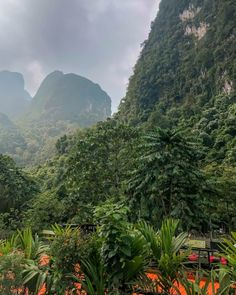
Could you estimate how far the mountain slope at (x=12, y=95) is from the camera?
166m

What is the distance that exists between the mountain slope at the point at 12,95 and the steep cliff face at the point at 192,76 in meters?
106

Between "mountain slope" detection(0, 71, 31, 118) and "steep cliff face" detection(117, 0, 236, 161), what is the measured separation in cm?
10612

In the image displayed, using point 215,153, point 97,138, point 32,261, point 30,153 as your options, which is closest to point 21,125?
point 30,153

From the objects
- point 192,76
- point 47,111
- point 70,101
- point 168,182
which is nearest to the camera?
point 168,182

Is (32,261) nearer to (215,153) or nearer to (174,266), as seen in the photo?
(174,266)

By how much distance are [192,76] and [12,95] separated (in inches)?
5796

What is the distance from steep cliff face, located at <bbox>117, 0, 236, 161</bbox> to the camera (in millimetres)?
37375

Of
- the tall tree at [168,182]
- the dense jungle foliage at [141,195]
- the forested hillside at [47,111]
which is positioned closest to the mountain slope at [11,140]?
the forested hillside at [47,111]

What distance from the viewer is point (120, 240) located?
11.8ft

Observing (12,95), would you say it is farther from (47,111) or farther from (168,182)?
(168,182)

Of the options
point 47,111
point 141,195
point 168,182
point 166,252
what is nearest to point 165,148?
point 168,182

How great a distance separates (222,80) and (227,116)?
11611 millimetres

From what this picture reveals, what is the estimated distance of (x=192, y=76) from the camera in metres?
53.5

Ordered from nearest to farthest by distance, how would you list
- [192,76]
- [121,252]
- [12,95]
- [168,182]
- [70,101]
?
1. [121,252]
2. [168,182]
3. [192,76]
4. [70,101]
5. [12,95]
